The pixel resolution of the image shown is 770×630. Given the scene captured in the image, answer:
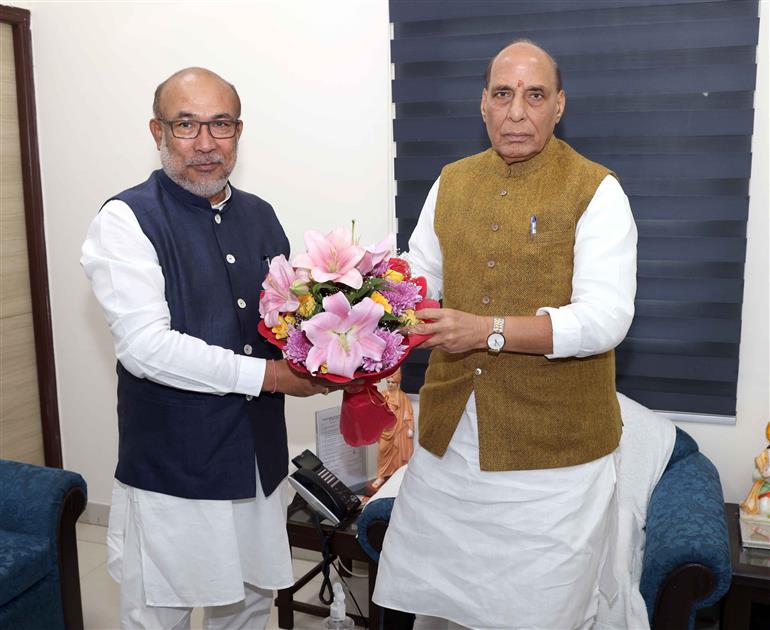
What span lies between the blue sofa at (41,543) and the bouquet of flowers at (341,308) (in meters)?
1.34

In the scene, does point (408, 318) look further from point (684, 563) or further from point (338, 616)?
point (338, 616)

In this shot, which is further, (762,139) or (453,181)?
(762,139)

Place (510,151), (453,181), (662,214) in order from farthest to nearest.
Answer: (662,214) < (453,181) < (510,151)

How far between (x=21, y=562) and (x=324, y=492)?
3.35 feet

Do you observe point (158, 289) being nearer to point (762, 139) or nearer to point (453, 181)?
point (453, 181)

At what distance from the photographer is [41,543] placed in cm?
274

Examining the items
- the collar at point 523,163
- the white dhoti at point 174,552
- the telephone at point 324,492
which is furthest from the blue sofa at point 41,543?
the collar at point 523,163

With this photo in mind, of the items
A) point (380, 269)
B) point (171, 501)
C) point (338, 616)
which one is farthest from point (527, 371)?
point (338, 616)

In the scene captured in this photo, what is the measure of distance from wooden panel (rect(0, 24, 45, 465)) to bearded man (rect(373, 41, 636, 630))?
2.44 m

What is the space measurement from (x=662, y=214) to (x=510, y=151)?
40.9 inches

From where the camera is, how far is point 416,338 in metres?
1.90

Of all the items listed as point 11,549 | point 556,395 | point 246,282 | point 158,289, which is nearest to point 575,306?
point 556,395

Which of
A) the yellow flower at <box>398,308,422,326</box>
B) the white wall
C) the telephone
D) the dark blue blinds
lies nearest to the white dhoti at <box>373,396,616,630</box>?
the yellow flower at <box>398,308,422,326</box>

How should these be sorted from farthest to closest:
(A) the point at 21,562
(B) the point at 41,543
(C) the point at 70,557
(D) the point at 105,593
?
(D) the point at 105,593
(C) the point at 70,557
(B) the point at 41,543
(A) the point at 21,562
